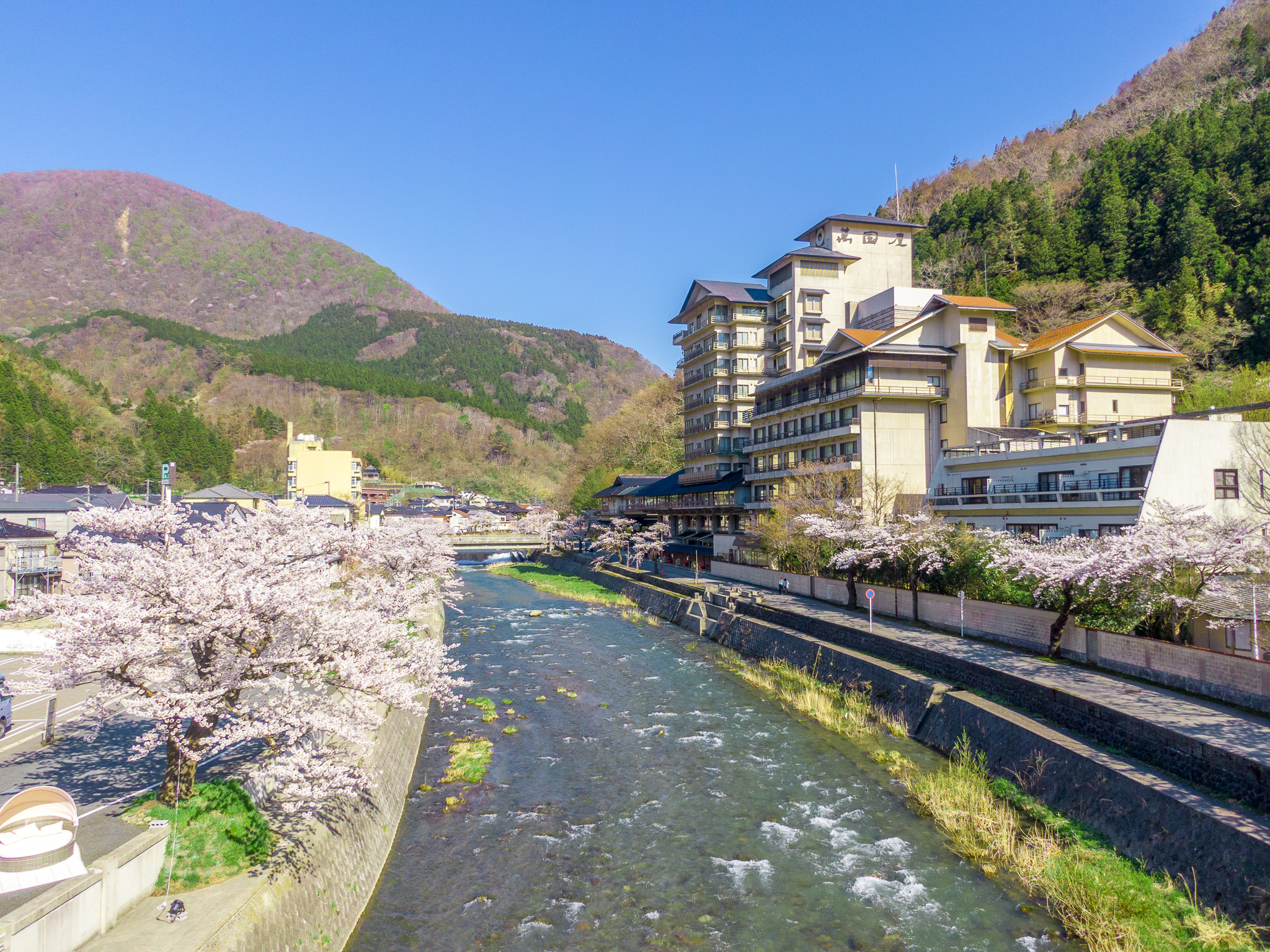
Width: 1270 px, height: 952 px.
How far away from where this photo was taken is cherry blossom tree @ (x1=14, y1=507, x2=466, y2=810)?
404 inches

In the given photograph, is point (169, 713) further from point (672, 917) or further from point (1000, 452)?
point (1000, 452)

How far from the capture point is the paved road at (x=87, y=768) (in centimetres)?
1017

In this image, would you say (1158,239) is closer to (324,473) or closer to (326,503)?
(326,503)

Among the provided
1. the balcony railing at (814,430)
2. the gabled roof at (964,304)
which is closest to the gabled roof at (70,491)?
the balcony railing at (814,430)

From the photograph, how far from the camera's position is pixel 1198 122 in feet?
211

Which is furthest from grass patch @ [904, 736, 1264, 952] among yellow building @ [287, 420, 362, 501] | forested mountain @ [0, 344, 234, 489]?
forested mountain @ [0, 344, 234, 489]

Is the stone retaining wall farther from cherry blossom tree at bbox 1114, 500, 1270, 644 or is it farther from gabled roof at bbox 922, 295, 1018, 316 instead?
gabled roof at bbox 922, 295, 1018, 316

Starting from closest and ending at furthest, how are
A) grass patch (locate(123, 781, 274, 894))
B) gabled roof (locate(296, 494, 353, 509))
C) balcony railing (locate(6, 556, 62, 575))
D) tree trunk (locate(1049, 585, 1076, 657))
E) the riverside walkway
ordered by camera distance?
grass patch (locate(123, 781, 274, 894)) → the riverside walkway → tree trunk (locate(1049, 585, 1076, 657)) → balcony railing (locate(6, 556, 62, 575)) → gabled roof (locate(296, 494, 353, 509))

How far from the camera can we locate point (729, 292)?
62.2 m

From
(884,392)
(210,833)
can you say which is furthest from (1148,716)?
(884,392)

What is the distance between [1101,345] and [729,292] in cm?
3052

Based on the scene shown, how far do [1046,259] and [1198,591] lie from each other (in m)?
55.4

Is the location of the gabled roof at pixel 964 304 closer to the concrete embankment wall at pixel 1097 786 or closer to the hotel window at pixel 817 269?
the hotel window at pixel 817 269

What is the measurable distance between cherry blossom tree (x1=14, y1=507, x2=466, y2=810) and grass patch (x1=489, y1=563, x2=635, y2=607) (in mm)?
34431
